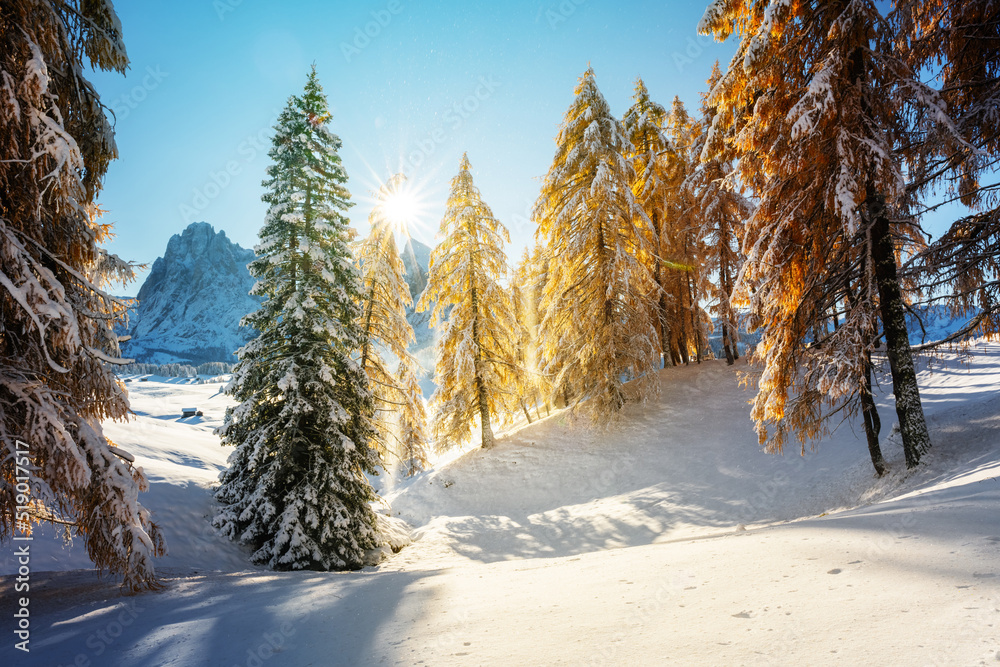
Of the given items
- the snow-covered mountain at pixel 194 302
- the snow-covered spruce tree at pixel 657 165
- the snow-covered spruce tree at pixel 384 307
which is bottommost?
the snow-covered spruce tree at pixel 384 307

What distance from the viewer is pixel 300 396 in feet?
29.6

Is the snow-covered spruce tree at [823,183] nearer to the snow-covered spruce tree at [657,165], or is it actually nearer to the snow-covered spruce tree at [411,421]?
the snow-covered spruce tree at [657,165]

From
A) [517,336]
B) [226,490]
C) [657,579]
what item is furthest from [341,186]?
[657,579]

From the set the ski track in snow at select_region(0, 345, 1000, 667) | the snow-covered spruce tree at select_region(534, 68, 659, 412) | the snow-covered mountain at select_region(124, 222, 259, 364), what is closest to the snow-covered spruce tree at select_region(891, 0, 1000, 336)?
the ski track in snow at select_region(0, 345, 1000, 667)

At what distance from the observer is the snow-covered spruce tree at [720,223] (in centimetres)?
1731

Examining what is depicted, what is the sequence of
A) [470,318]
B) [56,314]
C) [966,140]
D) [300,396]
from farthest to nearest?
[470,318], [300,396], [966,140], [56,314]

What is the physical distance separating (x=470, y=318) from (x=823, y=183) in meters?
11.5

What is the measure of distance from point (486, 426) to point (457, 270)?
6.18m

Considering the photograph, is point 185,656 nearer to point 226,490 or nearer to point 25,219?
point 25,219

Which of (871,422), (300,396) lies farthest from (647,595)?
(300,396)

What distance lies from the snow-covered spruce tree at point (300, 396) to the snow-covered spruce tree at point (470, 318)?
561cm

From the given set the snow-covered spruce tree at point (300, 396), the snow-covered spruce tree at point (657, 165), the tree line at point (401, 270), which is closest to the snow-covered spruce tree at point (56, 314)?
the tree line at point (401, 270)

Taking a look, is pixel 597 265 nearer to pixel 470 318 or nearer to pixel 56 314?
pixel 470 318

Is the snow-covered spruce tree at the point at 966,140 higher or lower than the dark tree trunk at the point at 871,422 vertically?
higher
